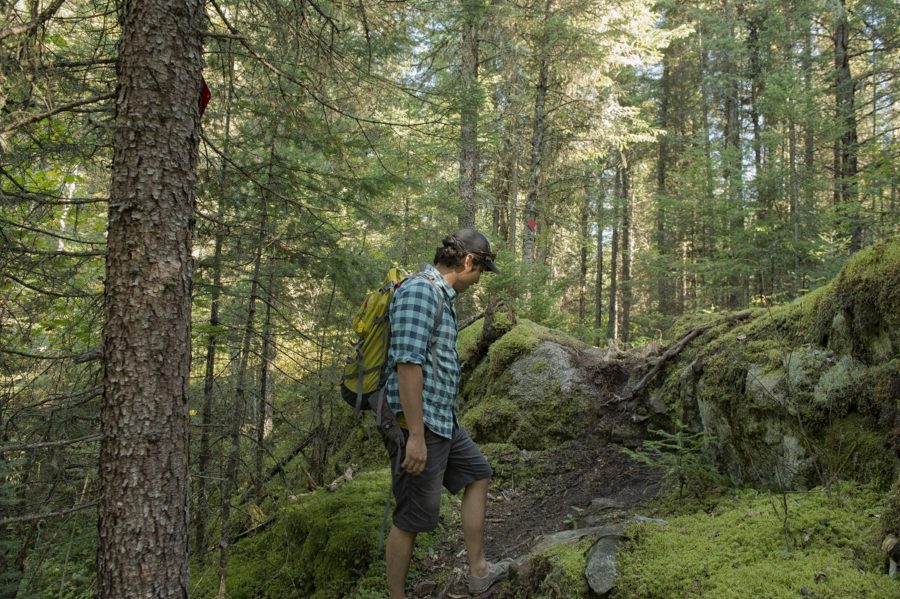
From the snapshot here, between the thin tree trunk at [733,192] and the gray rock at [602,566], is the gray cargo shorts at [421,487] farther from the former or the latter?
the thin tree trunk at [733,192]

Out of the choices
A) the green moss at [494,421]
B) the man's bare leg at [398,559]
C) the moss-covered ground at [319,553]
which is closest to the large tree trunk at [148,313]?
the man's bare leg at [398,559]

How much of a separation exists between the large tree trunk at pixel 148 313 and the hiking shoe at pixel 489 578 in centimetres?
186

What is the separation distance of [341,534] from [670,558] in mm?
2938

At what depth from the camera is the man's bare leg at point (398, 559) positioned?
3400mm

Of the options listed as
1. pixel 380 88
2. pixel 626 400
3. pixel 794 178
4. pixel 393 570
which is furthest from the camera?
pixel 794 178

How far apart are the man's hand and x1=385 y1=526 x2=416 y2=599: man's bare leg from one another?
0.49 metres

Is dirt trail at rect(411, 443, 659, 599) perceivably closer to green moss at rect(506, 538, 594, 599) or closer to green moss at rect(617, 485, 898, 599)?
green moss at rect(506, 538, 594, 599)

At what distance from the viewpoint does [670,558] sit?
9.12 feet

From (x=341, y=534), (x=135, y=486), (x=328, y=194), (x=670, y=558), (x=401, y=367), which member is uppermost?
(x=328, y=194)

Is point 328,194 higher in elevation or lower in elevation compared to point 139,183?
higher

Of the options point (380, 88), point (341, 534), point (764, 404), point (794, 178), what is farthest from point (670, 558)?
point (794, 178)

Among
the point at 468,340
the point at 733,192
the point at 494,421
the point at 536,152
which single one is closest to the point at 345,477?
the point at 494,421

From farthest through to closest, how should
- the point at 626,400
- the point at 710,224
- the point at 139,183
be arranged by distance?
1. the point at 710,224
2. the point at 626,400
3. the point at 139,183

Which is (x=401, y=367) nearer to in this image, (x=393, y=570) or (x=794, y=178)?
(x=393, y=570)
